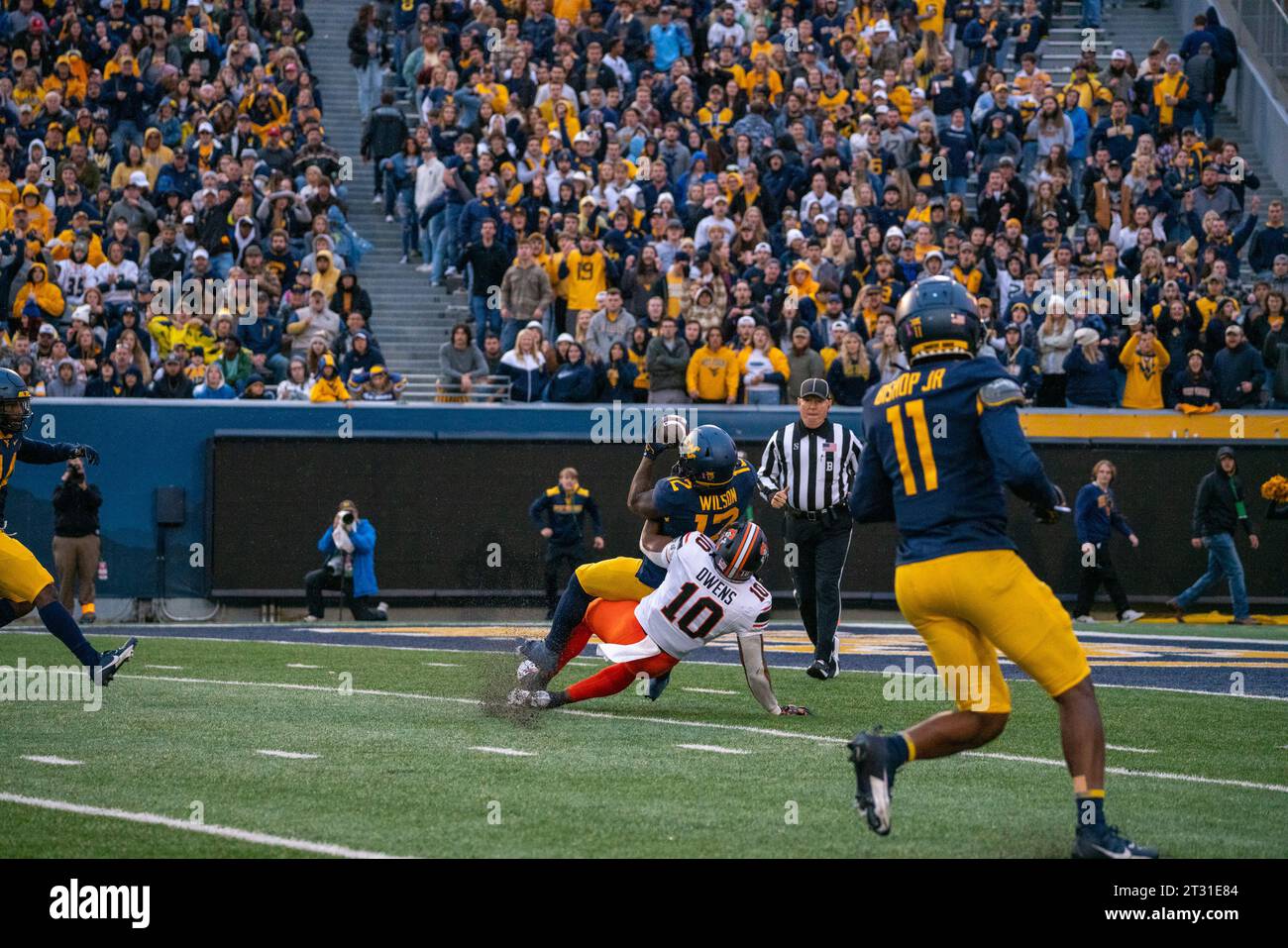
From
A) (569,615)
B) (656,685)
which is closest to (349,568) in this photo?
(656,685)

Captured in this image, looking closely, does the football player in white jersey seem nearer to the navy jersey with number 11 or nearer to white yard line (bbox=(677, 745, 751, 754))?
white yard line (bbox=(677, 745, 751, 754))

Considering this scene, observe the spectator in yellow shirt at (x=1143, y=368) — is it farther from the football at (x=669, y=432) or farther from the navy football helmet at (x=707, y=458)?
the navy football helmet at (x=707, y=458)

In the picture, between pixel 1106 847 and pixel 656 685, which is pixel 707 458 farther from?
pixel 1106 847

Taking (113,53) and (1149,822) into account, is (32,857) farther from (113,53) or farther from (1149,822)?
(113,53)

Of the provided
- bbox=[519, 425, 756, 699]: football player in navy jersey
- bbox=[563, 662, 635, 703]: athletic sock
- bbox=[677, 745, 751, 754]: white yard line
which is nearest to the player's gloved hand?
bbox=[519, 425, 756, 699]: football player in navy jersey

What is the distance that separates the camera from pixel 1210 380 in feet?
67.1

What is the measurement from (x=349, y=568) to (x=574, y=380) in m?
3.16

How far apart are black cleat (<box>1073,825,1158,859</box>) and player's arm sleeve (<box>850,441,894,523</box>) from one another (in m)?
1.36

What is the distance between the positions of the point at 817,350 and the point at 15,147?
1004 cm

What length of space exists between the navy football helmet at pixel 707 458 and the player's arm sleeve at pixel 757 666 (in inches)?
31.2

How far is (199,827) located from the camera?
262 inches

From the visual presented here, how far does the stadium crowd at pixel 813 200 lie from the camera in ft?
66.0

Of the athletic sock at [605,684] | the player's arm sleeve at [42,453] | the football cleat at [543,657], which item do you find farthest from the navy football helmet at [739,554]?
the player's arm sleeve at [42,453]
